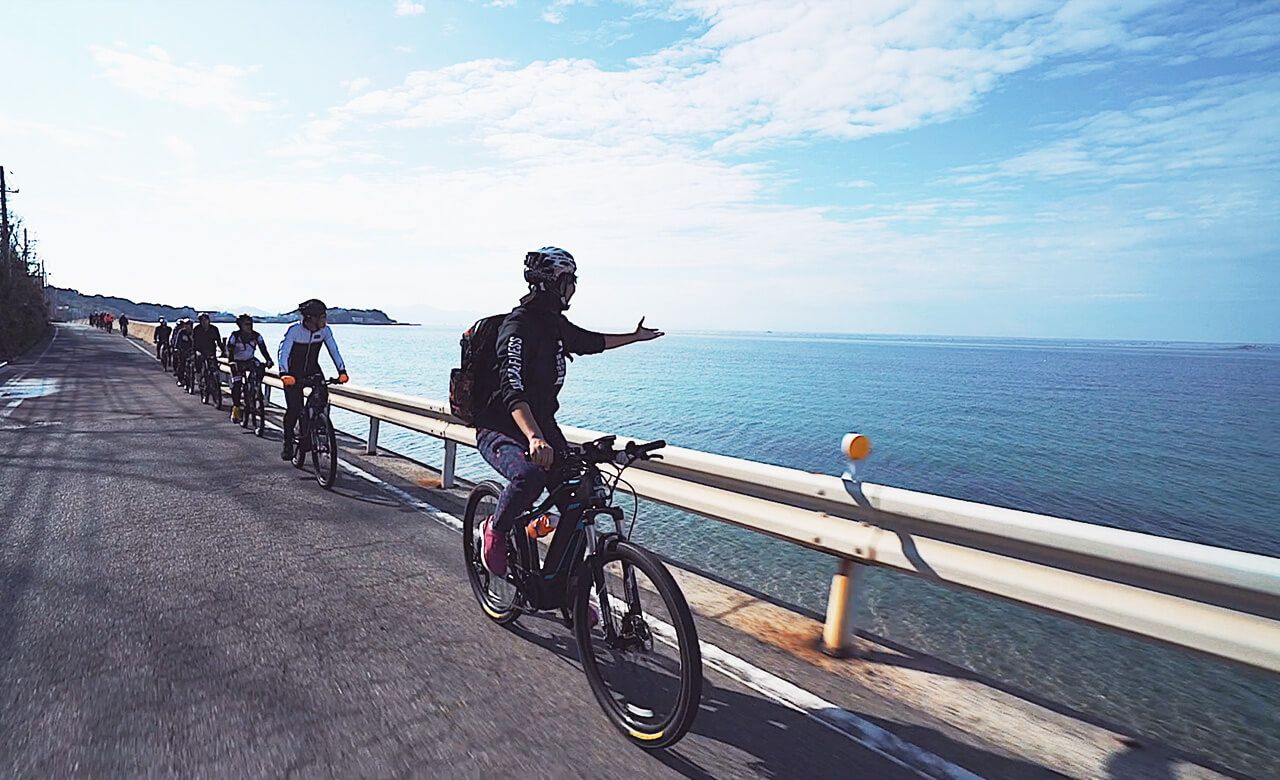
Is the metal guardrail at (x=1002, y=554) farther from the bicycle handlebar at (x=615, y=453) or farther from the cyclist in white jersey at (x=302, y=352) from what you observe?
the cyclist in white jersey at (x=302, y=352)

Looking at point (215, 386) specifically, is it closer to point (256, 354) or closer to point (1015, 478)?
Answer: point (256, 354)

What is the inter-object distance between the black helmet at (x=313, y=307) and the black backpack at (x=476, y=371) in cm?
516

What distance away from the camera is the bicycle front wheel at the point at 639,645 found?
2.94 metres

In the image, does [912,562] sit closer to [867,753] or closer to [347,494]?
[867,753]

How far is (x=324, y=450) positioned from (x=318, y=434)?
30cm

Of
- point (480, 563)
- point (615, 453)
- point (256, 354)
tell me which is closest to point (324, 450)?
point (480, 563)

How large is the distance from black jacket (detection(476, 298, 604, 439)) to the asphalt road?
1.25 meters

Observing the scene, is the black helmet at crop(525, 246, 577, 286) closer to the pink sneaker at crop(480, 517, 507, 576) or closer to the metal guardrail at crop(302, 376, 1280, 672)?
the pink sneaker at crop(480, 517, 507, 576)

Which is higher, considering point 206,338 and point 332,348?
point 332,348

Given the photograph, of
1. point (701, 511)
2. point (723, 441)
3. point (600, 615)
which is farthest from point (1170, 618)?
point (723, 441)

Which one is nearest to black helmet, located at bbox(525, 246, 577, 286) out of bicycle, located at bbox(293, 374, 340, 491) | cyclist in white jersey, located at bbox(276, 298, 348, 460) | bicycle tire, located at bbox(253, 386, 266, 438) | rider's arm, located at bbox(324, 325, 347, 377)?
bicycle, located at bbox(293, 374, 340, 491)

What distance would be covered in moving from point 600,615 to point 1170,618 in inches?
88.3

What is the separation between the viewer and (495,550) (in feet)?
13.5

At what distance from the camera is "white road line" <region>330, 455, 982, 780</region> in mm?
3037
